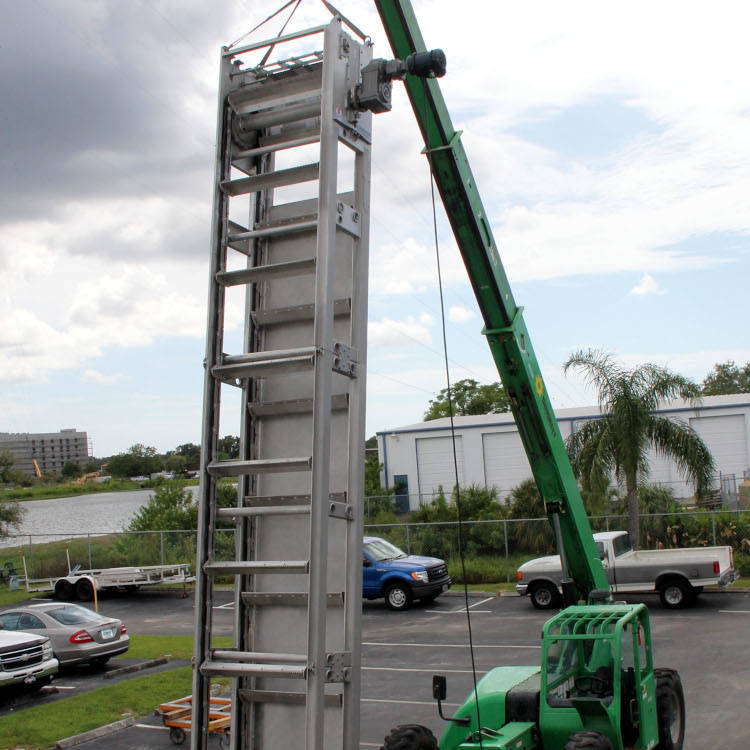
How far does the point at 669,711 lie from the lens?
9.37 m

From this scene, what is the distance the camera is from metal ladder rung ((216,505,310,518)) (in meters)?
4.82

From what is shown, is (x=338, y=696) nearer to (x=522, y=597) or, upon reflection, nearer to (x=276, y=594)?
(x=276, y=594)

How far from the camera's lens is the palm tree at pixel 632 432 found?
22375 mm

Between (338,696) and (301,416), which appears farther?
(301,416)

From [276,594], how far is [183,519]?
98.6ft

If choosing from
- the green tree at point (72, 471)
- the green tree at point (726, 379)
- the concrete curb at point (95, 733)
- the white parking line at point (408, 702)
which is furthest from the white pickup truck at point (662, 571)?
the green tree at point (726, 379)

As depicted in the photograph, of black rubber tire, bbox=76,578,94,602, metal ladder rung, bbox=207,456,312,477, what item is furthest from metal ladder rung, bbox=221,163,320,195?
black rubber tire, bbox=76,578,94,602

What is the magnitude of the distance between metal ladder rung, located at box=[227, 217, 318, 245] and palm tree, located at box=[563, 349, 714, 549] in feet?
59.2

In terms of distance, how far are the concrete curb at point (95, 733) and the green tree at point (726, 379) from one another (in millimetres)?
115439

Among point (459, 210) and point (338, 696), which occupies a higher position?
point (459, 210)

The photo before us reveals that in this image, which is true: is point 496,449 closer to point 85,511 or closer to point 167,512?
point 167,512

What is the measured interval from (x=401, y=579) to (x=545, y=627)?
15.0 m

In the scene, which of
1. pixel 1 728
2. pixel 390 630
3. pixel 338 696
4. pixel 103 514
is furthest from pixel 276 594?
pixel 103 514

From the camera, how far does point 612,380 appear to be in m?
22.9
